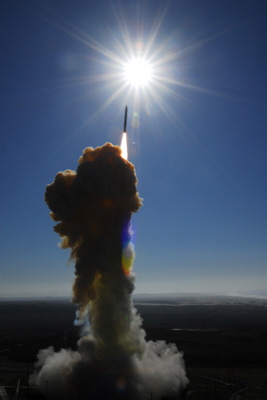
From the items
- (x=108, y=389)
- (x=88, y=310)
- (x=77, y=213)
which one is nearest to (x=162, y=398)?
(x=108, y=389)

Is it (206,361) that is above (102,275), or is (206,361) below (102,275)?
below

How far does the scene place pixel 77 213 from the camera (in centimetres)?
6675

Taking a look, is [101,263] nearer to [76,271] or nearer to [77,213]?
[76,271]

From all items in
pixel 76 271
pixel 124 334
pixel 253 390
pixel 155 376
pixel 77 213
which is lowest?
pixel 253 390

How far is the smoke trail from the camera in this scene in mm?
62906

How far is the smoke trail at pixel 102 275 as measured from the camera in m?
62.9

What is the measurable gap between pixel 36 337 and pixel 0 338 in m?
16.5

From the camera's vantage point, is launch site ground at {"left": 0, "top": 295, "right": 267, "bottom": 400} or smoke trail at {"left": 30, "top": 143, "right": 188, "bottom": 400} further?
launch site ground at {"left": 0, "top": 295, "right": 267, "bottom": 400}

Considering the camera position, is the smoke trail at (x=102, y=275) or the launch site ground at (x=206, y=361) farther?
the launch site ground at (x=206, y=361)

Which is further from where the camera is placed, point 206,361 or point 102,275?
point 206,361

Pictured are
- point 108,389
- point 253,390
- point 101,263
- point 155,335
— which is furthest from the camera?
point 155,335

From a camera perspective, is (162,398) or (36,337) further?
(36,337)

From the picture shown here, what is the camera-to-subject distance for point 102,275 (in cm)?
6569

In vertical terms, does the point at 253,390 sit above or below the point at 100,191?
below
